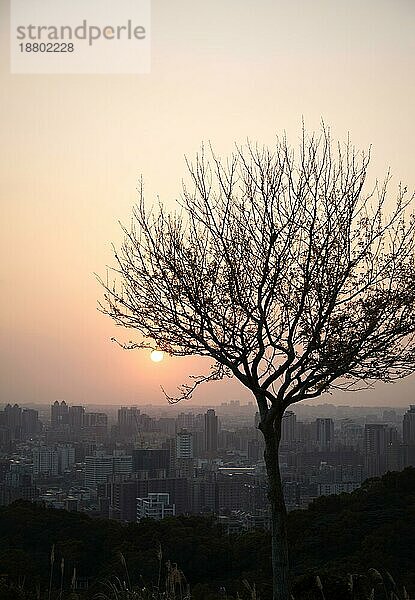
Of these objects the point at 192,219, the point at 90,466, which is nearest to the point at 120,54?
the point at 192,219

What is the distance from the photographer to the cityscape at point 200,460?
26.9ft

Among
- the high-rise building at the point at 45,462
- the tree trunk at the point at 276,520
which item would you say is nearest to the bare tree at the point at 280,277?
the tree trunk at the point at 276,520

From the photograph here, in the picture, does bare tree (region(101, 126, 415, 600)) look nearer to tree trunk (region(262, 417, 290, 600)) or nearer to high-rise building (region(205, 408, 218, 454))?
tree trunk (region(262, 417, 290, 600))

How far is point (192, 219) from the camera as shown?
4.86 meters

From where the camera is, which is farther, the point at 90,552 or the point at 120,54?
Answer: the point at 90,552

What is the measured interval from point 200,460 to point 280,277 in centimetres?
500

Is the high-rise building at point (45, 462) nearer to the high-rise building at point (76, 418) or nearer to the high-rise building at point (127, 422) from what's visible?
the high-rise building at point (76, 418)

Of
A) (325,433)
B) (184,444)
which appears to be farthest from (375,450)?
(184,444)

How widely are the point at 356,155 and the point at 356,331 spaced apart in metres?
1.15

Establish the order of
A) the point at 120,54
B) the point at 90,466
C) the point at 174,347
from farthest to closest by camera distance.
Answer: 1. the point at 90,466
2. the point at 120,54
3. the point at 174,347

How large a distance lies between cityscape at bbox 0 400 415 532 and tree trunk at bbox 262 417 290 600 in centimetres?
260

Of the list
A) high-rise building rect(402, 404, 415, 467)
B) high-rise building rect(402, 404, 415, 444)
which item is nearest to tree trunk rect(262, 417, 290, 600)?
high-rise building rect(402, 404, 415, 444)

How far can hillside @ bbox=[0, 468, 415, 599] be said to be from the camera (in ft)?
21.6

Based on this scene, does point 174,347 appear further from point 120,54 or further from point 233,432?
point 233,432
